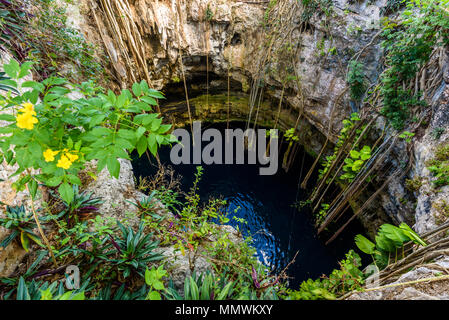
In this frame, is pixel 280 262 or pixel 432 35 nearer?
pixel 432 35

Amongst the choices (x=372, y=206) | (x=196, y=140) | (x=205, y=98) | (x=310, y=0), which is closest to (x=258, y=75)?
(x=310, y=0)

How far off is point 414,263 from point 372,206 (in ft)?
7.99

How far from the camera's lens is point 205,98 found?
640 centimetres

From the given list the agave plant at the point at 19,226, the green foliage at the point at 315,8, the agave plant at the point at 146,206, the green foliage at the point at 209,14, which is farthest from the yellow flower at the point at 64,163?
the green foliage at the point at 209,14

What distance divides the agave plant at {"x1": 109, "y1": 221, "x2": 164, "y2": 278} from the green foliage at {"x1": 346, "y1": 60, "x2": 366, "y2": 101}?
12.4 ft

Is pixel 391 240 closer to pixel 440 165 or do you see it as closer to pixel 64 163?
pixel 440 165

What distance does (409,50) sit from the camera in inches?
91.6

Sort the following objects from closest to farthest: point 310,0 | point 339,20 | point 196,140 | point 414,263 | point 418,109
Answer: point 414,263, point 418,109, point 339,20, point 310,0, point 196,140

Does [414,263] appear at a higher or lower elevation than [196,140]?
lower

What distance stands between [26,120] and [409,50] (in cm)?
361

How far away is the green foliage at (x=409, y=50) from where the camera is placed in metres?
2.06

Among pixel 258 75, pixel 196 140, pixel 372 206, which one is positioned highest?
pixel 258 75

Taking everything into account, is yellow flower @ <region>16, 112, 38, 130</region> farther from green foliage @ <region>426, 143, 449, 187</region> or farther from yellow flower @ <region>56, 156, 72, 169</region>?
green foliage @ <region>426, 143, 449, 187</region>
